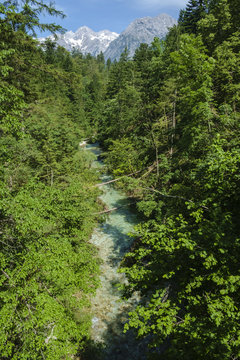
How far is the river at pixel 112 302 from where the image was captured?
344 inches

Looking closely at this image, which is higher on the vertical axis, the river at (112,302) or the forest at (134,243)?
the forest at (134,243)

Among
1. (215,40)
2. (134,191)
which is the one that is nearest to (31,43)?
(134,191)

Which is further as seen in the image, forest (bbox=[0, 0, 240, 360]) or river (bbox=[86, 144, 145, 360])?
river (bbox=[86, 144, 145, 360])

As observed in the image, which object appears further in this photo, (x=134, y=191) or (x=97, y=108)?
(x=97, y=108)

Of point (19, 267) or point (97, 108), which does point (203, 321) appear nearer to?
point (19, 267)

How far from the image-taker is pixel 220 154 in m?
4.86

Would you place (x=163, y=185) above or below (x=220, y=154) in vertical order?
below

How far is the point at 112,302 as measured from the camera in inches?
428

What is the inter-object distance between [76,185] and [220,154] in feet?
18.6

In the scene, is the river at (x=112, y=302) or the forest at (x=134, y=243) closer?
the forest at (x=134, y=243)

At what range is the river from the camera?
8750 mm

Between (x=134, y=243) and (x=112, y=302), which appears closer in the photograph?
(x=112, y=302)

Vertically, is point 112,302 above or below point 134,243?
below

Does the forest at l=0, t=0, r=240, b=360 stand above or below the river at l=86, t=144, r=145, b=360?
above
